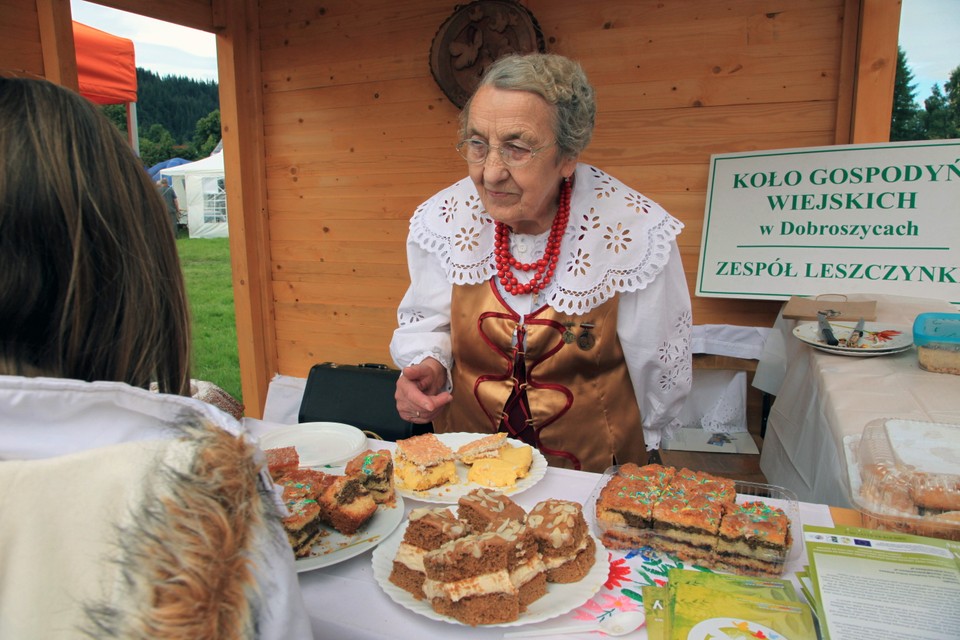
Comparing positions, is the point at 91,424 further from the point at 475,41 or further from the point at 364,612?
the point at 475,41

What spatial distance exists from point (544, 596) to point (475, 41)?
3.22 metres

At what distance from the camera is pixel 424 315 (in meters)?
2.35

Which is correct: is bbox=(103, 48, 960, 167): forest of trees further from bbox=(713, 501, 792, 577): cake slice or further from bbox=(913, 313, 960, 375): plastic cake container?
bbox=(713, 501, 792, 577): cake slice

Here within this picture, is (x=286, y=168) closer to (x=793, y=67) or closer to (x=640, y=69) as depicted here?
(x=640, y=69)

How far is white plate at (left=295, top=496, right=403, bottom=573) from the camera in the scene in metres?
1.23

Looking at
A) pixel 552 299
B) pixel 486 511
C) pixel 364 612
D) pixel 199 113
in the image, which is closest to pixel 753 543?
pixel 486 511

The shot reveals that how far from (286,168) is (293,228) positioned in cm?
42

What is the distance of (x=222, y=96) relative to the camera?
452cm

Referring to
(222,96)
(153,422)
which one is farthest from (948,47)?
(222,96)

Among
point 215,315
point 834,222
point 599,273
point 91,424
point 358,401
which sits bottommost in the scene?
point 215,315

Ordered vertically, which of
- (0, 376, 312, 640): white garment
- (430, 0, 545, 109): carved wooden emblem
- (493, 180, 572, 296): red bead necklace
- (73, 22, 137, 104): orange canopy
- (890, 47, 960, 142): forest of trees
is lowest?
(0, 376, 312, 640): white garment

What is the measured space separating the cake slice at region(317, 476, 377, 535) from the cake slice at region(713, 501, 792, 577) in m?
0.70

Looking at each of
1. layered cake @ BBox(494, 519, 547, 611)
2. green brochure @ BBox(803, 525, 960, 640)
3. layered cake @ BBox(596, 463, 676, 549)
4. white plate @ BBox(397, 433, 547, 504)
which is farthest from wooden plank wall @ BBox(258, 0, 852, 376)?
layered cake @ BBox(494, 519, 547, 611)

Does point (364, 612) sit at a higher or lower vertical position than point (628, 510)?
lower
